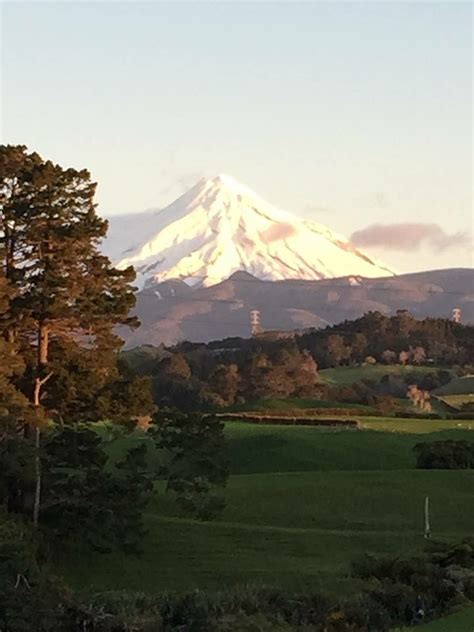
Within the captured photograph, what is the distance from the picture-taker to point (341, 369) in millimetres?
114438

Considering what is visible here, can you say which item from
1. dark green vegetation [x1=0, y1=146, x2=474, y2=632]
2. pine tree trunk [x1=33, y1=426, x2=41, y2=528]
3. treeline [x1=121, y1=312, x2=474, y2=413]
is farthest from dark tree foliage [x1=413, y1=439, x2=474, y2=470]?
treeline [x1=121, y1=312, x2=474, y2=413]

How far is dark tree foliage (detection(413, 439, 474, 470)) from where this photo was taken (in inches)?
1843

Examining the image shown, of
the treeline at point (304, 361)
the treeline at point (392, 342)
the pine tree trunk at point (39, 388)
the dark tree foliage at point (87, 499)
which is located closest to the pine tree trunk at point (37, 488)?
the pine tree trunk at point (39, 388)

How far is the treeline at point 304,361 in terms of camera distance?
91.7 meters

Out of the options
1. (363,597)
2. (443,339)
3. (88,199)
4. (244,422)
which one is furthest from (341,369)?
(363,597)

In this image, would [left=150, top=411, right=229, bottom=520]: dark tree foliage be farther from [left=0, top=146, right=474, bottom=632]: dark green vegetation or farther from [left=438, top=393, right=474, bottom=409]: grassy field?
[left=438, top=393, right=474, bottom=409]: grassy field

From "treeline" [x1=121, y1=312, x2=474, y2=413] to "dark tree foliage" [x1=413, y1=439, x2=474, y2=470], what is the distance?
26.5m

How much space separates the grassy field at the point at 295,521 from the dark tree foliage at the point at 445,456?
2.33 metres

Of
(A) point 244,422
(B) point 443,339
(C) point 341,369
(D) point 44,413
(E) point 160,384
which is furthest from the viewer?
(B) point 443,339

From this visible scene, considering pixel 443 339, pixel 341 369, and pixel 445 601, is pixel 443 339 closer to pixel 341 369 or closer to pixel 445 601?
pixel 341 369

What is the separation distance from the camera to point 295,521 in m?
36.1

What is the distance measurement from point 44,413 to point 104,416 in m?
1.78

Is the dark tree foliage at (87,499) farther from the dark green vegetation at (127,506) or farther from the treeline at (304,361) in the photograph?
the treeline at (304,361)

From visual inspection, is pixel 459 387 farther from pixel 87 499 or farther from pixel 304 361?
pixel 87 499
